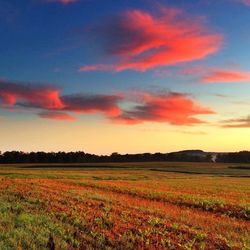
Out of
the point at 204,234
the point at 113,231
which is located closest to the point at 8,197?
the point at 113,231

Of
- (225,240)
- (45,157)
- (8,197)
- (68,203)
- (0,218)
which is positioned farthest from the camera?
(45,157)

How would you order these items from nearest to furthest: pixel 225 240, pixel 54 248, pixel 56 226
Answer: pixel 54 248 → pixel 225 240 → pixel 56 226

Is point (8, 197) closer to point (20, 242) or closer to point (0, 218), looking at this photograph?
point (0, 218)

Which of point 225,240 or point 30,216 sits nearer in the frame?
point 225,240

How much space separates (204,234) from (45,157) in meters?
172

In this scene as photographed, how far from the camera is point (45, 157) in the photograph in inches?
7215

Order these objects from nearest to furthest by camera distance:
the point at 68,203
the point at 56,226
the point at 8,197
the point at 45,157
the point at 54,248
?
the point at 54,248 < the point at 56,226 < the point at 68,203 < the point at 8,197 < the point at 45,157

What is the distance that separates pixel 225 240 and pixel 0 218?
335 inches

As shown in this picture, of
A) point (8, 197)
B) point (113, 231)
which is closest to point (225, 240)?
point (113, 231)

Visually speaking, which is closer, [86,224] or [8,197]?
[86,224]

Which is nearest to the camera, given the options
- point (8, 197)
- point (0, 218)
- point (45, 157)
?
point (0, 218)

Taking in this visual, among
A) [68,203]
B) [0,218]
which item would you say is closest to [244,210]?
[68,203]

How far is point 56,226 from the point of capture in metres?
15.5

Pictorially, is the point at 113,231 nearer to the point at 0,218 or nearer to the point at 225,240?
the point at 225,240
